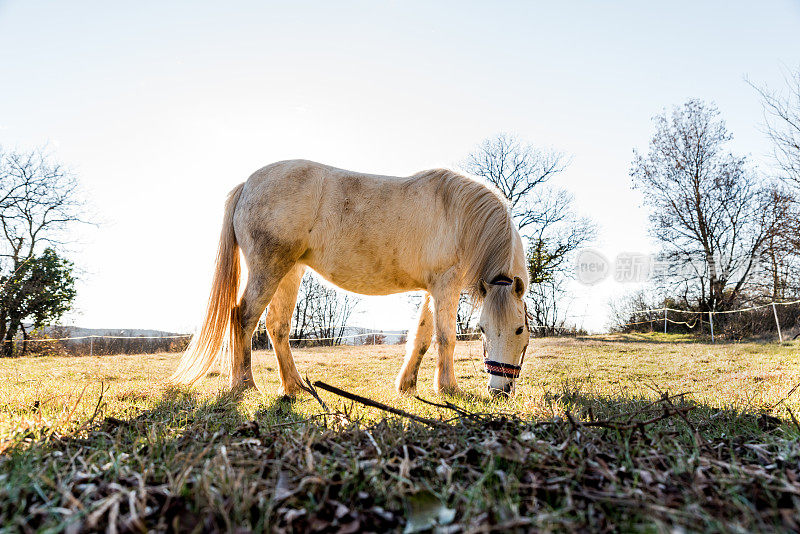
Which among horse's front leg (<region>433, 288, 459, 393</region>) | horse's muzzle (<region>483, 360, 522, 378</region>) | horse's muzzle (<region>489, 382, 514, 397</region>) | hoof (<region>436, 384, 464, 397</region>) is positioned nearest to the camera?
horse's muzzle (<region>489, 382, 514, 397</region>)

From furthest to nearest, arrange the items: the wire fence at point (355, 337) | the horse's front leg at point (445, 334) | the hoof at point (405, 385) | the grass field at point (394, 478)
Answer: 1. the wire fence at point (355, 337)
2. the hoof at point (405, 385)
3. the horse's front leg at point (445, 334)
4. the grass field at point (394, 478)

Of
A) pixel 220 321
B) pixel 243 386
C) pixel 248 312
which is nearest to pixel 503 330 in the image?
pixel 248 312

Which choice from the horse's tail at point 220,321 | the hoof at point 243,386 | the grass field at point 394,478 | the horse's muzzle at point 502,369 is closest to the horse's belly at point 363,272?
the horse's tail at point 220,321

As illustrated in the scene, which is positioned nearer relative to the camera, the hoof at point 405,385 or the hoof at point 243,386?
the hoof at point 243,386

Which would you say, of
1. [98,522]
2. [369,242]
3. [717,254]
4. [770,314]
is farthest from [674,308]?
[98,522]

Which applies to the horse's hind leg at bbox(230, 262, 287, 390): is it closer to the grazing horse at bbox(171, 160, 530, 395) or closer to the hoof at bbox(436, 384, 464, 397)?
the grazing horse at bbox(171, 160, 530, 395)

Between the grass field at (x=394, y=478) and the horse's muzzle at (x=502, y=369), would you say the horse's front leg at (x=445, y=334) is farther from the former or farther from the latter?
the grass field at (x=394, y=478)

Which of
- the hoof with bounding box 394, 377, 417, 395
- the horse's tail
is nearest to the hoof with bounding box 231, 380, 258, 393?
the horse's tail

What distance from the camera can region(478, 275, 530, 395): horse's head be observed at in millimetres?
4254

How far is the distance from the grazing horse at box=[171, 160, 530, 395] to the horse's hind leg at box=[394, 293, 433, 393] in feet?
0.04

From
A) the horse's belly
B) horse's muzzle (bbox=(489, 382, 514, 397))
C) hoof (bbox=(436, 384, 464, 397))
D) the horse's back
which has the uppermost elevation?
the horse's back

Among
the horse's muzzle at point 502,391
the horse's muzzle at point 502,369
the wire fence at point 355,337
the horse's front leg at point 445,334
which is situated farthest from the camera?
the wire fence at point 355,337

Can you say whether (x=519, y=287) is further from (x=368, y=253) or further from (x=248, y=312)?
(x=248, y=312)

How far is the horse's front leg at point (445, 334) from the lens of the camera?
14.8ft
